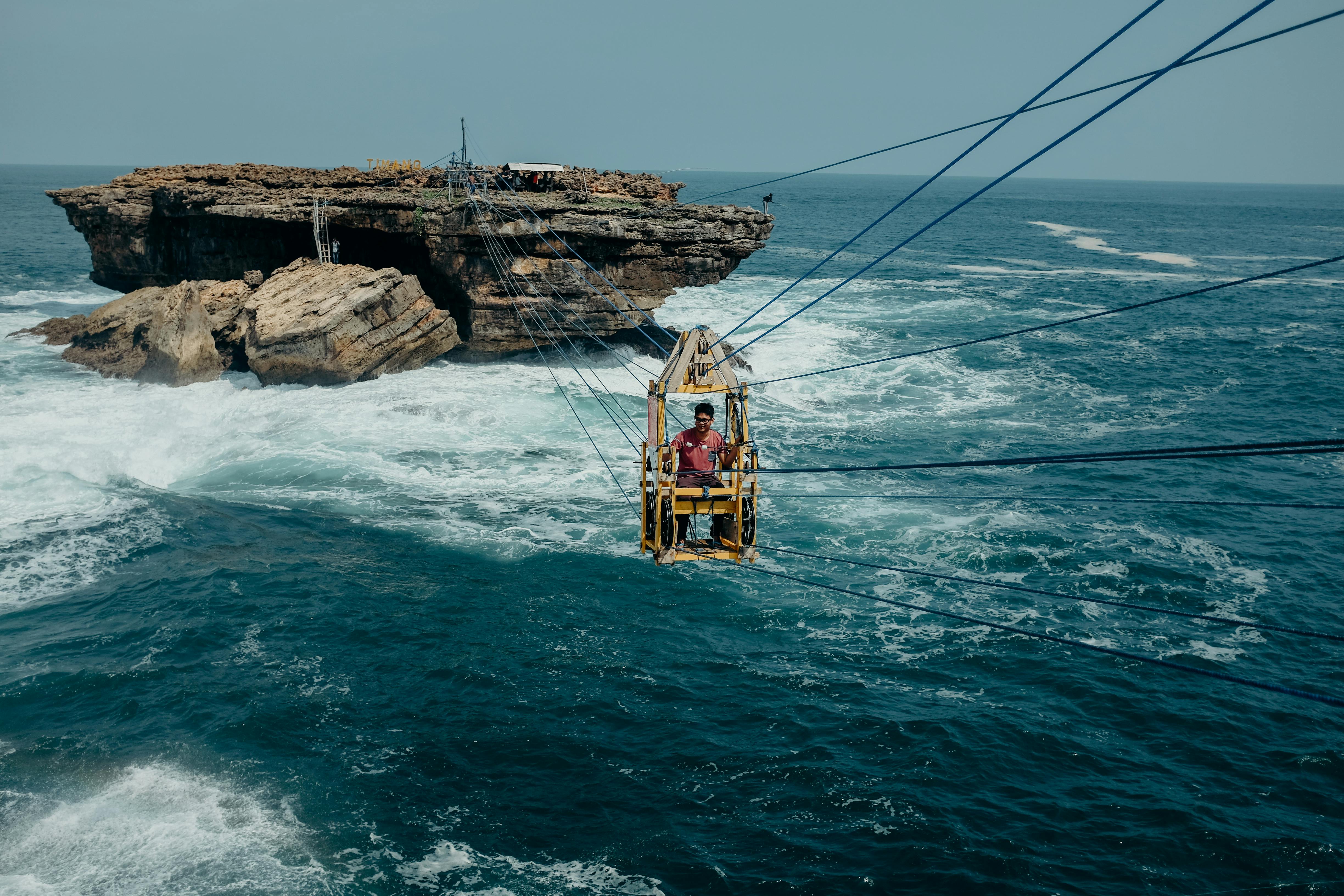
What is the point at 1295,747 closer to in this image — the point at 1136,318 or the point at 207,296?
the point at 207,296

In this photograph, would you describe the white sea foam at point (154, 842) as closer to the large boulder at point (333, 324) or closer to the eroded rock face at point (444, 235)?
the large boulder at point (333, 324)

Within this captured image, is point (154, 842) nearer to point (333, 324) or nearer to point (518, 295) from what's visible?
point (333, 324)

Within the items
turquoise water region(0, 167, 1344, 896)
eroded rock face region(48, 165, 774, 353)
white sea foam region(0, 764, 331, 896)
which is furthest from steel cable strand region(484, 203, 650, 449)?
white sea foam region(0, 764, 331, 896)

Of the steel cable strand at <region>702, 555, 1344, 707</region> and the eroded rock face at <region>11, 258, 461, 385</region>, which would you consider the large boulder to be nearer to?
the eroded rock face at <region>11, 258, 461, 385</region>

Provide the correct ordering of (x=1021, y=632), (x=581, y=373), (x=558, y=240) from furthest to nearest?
(x=581, y=373) → (x=558, y=240) → (x=1021, y=632)

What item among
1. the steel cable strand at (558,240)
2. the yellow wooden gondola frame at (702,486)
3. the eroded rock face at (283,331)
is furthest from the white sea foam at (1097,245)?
the yellow wooden gondola frame at (702,486)

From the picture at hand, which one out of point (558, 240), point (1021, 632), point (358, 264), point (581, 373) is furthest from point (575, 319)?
point (1021, 632)

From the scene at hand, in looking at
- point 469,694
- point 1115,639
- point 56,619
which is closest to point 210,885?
point 469,694
